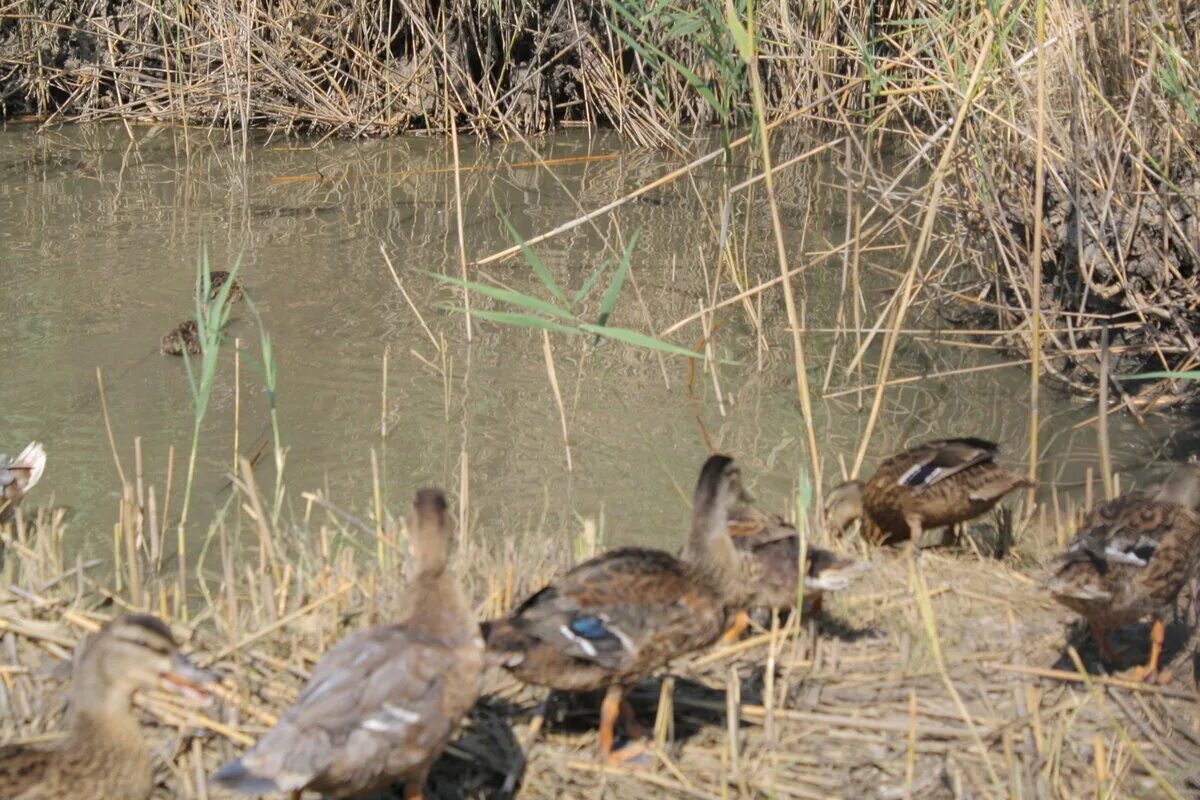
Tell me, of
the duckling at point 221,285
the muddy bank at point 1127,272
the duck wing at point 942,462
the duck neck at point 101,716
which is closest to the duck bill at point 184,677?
the duck neck at point 101,716

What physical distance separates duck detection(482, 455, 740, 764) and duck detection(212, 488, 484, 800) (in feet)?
0.63

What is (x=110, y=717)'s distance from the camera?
11.6ft

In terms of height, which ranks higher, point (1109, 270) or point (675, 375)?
point (1109, 270)

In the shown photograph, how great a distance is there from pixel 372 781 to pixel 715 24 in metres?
3.71

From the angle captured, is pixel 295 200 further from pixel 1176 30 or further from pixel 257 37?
pixel 1176 30

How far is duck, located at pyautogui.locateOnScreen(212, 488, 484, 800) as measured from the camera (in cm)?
330

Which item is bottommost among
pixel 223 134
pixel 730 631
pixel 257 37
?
pixel 730 631

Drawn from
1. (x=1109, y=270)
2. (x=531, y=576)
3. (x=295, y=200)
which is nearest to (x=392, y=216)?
(x=295, y=200)

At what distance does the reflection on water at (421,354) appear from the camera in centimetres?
714

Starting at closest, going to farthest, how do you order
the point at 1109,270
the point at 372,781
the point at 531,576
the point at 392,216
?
the point at 372,781 → the point at 531,576 → the point at 1109,270 → the point at 392,216

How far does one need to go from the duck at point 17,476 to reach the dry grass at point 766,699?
1291 mm

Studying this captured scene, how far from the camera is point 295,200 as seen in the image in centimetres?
1193

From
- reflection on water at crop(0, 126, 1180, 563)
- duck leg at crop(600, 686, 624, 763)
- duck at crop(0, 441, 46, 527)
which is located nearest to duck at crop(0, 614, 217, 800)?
duck leg at crop(600, 686, 624, 763)

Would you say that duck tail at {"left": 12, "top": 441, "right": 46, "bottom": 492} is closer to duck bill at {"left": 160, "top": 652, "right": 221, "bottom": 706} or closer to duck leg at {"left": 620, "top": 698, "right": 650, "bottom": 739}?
duck bill at {"left": 160, "top": 652, "right": 221, "bottom": 706}
